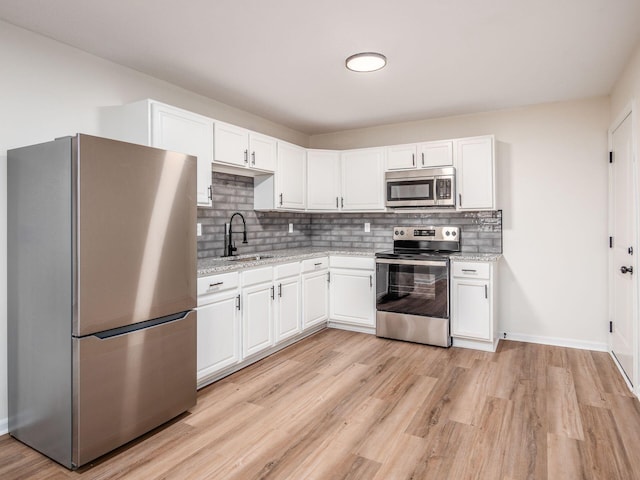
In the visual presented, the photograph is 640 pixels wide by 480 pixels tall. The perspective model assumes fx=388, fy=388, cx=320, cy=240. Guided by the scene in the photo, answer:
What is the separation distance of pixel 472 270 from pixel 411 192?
1.05 meters

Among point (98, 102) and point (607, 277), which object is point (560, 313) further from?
point (98, 102)

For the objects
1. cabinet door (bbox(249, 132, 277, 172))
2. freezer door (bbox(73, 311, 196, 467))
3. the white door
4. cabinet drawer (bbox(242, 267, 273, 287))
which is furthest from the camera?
cabinet door (bbox(249, 132, 277, 172))

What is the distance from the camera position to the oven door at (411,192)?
4.07 m

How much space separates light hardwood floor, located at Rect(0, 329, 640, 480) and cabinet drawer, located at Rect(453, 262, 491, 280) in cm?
77

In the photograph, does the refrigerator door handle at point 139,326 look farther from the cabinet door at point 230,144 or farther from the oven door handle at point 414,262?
the oven door handle at point 414,262

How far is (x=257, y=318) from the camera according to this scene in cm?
333

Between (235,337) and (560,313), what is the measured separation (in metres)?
3.15

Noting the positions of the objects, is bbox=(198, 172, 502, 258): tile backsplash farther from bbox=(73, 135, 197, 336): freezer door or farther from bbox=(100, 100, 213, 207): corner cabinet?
bbox=(73, 135, 197, 336): freezer door

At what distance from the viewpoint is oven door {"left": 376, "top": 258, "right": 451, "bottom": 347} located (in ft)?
12.4

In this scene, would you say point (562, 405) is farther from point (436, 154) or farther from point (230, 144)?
point (230, 144)

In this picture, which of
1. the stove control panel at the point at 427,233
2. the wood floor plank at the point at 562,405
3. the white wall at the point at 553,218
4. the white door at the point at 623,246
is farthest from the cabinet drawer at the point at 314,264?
the white door at the point at 623,246

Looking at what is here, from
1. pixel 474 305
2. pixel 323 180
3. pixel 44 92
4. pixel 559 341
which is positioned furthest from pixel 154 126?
pixel 559 341

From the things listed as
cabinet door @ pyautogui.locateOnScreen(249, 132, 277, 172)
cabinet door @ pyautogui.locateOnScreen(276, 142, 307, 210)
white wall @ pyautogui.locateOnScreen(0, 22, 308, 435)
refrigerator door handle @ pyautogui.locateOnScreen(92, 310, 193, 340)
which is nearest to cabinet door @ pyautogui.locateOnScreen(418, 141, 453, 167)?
cabinet door @ pyautogui.locateOnScreen(276, 142, 307, 210)

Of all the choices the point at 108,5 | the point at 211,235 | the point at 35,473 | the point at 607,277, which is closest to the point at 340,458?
the point at 35,473
